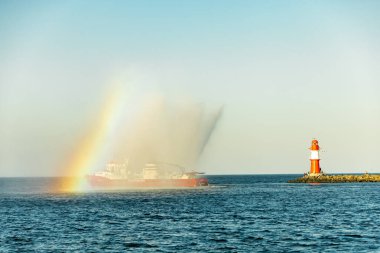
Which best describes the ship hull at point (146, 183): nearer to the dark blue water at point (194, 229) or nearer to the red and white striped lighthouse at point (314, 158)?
the red and white striped lighthouse at point (314, 158)

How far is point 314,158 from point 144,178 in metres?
55.8

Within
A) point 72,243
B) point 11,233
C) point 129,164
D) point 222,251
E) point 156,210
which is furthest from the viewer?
point 129,164

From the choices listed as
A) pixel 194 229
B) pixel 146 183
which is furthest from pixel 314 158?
pixel 194 229

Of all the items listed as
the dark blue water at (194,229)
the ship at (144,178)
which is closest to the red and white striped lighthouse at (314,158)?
the ship at (144,178)

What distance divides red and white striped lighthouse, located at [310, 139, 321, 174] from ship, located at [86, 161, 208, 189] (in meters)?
36.3

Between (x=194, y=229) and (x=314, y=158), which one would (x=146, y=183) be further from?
(x=194, y=229)

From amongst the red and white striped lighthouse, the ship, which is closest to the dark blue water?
the ship

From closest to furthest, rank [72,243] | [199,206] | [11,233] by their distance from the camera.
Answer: [72,243]
[11,233]
[199,206]

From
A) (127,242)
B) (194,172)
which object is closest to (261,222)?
(127,242)

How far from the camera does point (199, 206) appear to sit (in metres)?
80.9

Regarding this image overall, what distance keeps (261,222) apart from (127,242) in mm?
18062

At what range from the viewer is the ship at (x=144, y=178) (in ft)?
519

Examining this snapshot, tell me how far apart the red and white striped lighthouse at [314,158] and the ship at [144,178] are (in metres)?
36.3

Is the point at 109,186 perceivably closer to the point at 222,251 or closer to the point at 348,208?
the point at 348,208
